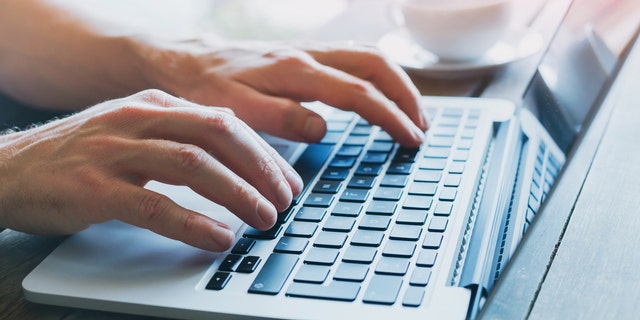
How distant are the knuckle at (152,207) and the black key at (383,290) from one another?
16cm

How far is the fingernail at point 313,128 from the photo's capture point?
27.0 inches

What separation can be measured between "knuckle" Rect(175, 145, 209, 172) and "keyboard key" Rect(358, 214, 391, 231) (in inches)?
5.0

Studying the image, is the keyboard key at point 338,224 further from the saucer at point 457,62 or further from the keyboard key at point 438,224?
the saucer at point 457,62

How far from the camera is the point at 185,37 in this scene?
33.4 inches

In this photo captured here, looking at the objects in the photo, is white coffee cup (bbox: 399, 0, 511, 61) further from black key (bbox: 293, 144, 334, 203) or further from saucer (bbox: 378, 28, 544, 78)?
black key (bbox: 293, 144, 334, 203)

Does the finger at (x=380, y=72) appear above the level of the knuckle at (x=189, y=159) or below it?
above

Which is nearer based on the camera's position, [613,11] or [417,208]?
[417,208]

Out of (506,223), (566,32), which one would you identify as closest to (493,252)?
(506,223)

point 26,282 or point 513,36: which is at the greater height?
point 513,36

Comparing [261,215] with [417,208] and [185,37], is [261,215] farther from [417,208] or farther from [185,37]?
[185,37]

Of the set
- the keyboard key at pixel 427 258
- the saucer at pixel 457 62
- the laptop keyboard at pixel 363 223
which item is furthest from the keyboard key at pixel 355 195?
the saucer at pixel 457 62

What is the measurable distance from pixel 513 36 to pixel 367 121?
334 mm

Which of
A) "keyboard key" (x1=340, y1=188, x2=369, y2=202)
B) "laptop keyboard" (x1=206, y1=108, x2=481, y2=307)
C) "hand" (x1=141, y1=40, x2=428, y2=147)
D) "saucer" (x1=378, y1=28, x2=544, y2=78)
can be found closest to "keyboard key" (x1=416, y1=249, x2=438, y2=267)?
"laptop keyboard" (x1=206, y1=108, x2=481, y2=307)

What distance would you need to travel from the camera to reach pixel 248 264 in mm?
480
